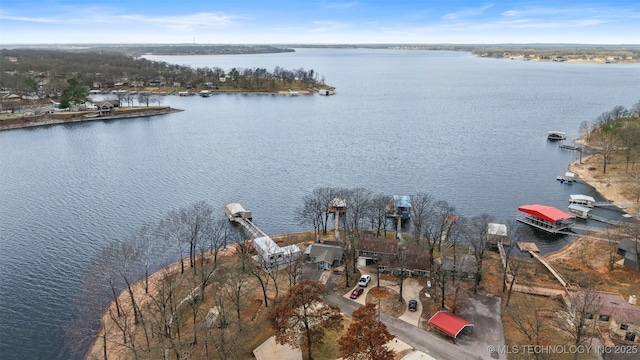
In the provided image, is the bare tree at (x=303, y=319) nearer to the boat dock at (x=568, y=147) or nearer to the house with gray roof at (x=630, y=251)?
the house with gray roof at (x=630, y=251)

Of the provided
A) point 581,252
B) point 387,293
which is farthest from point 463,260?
point 581,252

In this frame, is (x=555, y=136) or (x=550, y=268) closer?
(x=550, y=268)

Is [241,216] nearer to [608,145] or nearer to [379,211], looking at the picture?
[379,211]

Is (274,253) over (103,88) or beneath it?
beneath

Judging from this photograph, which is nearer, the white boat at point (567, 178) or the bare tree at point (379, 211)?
the bare tree at point (379, 211)

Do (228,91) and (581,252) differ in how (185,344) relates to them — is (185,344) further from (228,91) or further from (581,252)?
(228,91)

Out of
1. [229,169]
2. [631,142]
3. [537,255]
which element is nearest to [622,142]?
[631,142]

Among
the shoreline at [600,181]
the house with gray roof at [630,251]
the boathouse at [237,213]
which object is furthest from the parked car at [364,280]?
the shoreline at [600,181]
